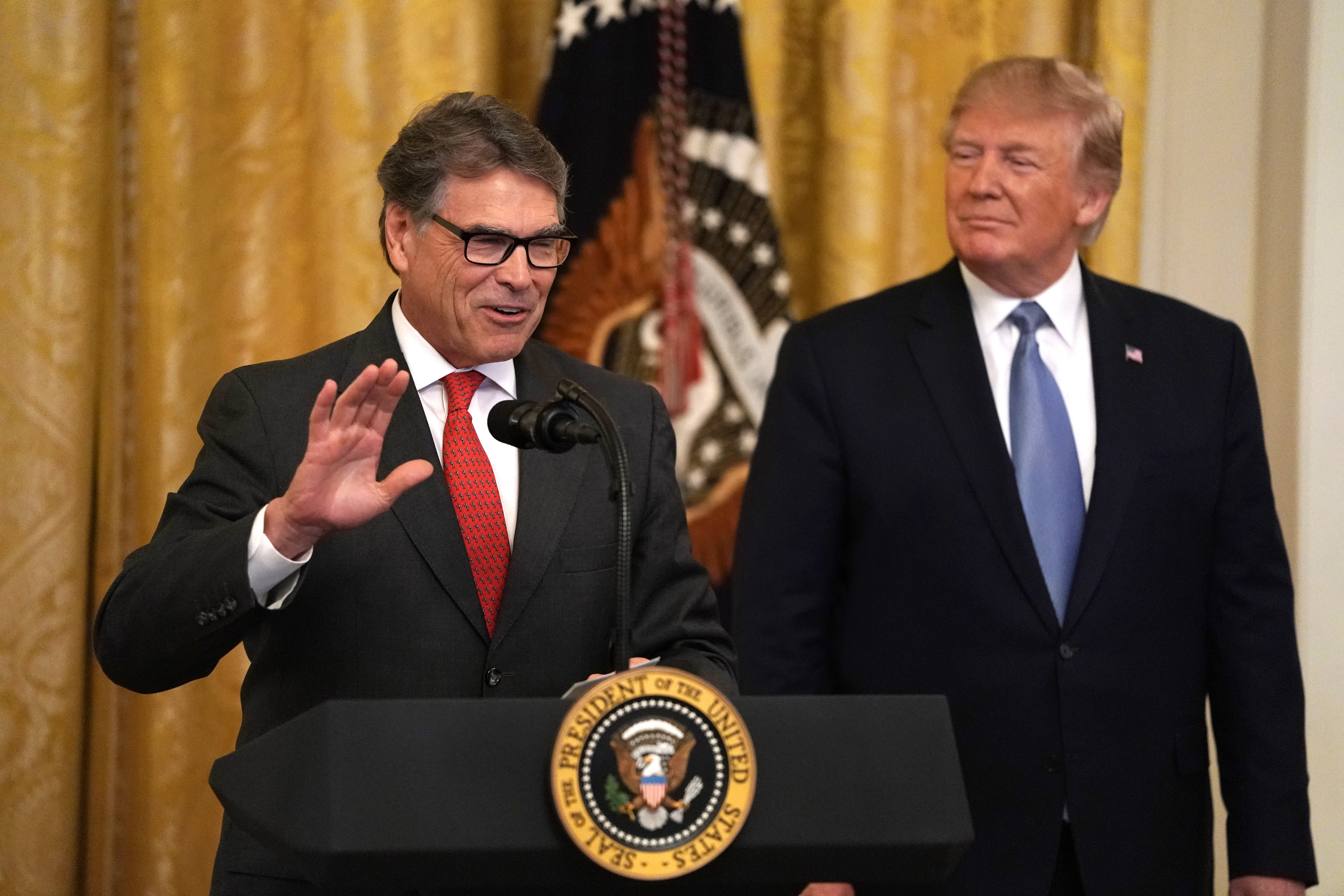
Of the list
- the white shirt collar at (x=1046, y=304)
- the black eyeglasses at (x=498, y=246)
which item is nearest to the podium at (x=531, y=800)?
the black eyeglasses at (x=498, y=246)

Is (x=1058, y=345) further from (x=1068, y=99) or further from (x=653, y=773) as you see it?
(x=653, y=773)

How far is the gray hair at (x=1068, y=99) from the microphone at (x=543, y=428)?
1.39m

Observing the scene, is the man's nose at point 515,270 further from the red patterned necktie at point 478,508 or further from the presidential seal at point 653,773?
the presidential seal at point 653,773

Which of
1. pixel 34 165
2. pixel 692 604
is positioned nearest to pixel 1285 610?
pixel 692 604

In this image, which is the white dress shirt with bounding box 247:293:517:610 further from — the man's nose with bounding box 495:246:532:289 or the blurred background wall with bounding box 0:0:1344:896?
the blurred background wall with bounding box 0:0:1344:896

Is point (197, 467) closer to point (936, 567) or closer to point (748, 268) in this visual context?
point (936, 567)

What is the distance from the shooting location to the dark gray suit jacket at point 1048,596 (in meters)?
2.21

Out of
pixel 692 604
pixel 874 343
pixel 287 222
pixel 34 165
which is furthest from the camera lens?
pixel 287 222

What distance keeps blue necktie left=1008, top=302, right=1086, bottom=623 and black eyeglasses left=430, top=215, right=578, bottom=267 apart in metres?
0.89

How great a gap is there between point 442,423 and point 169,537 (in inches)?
13.9

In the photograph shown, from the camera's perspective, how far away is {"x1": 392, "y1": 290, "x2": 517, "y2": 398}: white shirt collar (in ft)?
5.90

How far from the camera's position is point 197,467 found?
1714mm

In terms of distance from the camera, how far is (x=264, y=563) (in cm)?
145

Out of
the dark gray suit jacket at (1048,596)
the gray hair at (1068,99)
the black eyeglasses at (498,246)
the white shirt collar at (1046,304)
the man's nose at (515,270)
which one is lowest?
the dark gray suit jacket at (1048,596)
